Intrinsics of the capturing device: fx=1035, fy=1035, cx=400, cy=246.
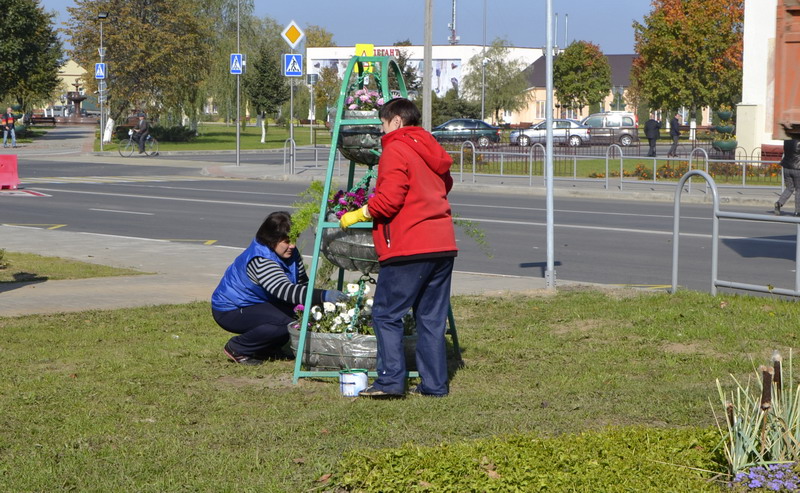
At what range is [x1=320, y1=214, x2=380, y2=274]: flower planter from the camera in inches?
254

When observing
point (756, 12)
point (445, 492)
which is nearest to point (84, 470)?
point (445, 492)

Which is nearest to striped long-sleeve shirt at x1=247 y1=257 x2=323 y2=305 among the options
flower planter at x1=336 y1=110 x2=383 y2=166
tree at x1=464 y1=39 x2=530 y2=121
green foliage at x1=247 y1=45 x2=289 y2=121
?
flower planter at x1=336 y1=110 x2=383 y2=166

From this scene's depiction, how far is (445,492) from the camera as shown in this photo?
430 centimetres

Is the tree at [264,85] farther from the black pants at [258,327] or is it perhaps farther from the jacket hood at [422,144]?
the jacket hood at [422,144]

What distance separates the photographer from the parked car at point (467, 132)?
50.3 meters

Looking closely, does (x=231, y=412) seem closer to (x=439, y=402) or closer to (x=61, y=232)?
(x=439, y=402)

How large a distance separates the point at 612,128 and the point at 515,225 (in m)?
34.2

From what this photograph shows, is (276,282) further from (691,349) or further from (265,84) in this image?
(265,84)

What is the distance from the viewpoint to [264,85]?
61.6 metres

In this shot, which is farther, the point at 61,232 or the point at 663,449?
the point at 61,232

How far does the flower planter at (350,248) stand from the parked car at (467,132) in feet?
141

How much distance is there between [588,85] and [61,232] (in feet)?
202

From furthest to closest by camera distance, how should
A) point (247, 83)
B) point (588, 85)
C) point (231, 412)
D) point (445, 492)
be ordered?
point (588, 85)
point (247, 83)
point (231, 412)
point (445, 492)

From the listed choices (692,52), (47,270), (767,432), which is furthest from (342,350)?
(692,52)
